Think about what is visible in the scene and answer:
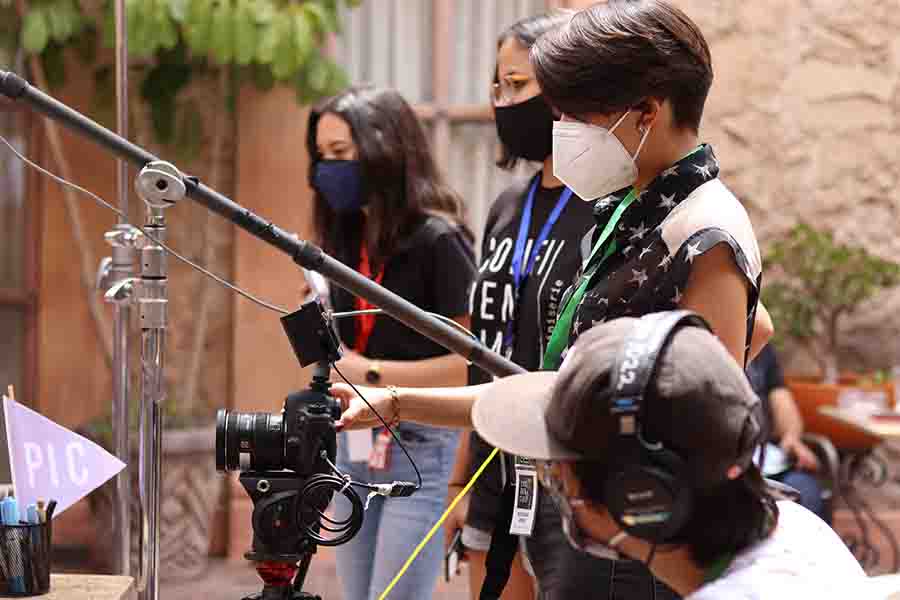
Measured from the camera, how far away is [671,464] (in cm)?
114

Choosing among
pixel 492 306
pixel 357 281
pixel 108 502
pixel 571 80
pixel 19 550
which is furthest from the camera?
pixel 108 502

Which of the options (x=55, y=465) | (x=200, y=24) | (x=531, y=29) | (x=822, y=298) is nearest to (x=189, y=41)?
(x=200, y=24)

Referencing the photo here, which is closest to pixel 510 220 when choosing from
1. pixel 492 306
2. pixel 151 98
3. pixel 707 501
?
pixel 492 306

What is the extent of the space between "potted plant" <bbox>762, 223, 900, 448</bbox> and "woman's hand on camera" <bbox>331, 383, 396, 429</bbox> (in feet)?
9.57

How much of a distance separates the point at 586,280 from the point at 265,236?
1.52 ft

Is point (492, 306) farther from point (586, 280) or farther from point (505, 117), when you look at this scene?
point (586, 280)

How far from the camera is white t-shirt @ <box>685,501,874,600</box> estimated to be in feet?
3.91

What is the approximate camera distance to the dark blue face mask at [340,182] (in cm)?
282

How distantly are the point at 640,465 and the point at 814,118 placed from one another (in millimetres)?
3944

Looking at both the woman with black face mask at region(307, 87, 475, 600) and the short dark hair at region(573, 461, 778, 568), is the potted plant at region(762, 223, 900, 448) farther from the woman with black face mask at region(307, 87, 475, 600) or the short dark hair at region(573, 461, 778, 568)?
the short dark hair at region(573, 461, 778, 568)

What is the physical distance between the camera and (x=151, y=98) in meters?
4.67

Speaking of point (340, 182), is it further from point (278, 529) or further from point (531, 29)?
point (278, 529)

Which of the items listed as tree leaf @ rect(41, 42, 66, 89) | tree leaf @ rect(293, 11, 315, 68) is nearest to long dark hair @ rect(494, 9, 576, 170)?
tree leaf @ rect(293, 11, 315, 68)

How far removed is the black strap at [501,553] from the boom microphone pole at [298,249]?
1.68ft
